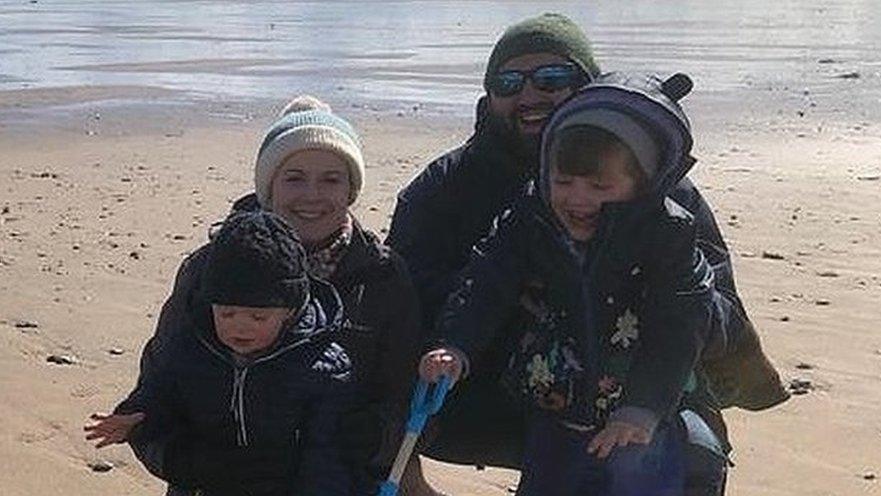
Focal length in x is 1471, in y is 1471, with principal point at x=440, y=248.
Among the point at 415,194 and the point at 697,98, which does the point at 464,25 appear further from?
the point at 415,194

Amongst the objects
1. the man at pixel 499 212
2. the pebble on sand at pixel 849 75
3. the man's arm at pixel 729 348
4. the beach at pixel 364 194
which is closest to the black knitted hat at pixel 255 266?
the man at pixel 499 212

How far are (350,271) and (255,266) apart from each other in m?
0.40

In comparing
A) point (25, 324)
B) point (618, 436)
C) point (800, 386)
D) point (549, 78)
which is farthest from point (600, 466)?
point (25, 324)

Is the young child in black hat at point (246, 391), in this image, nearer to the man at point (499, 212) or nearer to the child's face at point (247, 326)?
the child's face at point (247, 326)

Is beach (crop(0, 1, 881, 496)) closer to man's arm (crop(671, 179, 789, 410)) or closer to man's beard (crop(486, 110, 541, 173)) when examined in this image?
man's arm (crop(671, 179, 789, 410))

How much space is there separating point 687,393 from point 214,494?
49.2 inches

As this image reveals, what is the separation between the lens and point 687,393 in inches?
151

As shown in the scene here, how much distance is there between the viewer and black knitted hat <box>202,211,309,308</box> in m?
3.55

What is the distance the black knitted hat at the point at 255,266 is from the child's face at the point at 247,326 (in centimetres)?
3

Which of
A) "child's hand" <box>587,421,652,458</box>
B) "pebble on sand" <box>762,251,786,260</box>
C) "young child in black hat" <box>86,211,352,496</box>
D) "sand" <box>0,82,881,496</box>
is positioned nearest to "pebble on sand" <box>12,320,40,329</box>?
"sand" <box>0,82,881,496</box>

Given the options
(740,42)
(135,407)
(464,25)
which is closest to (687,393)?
(135,407)

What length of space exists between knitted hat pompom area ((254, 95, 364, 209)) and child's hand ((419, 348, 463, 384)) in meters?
0.52

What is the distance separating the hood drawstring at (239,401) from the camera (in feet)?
11.9

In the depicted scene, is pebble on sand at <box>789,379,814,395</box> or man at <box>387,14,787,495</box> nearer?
man at <box>387,14,787,495</box>
